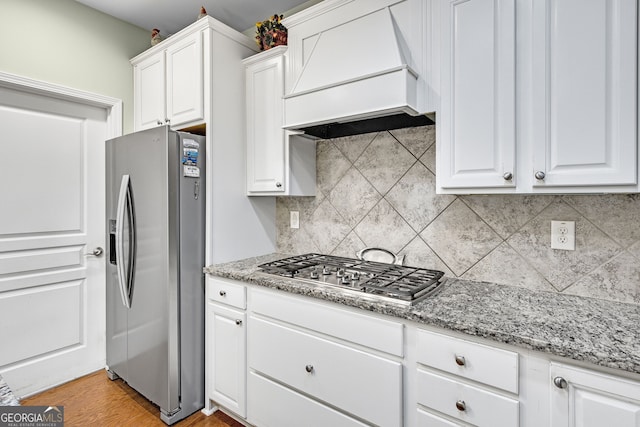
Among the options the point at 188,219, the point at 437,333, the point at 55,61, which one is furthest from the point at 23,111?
the point at 437,333

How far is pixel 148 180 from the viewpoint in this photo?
200 cm

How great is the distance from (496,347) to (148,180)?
6.49ft

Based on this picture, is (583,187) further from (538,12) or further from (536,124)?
(538,12)

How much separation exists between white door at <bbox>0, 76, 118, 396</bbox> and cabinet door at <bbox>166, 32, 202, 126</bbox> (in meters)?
0.73

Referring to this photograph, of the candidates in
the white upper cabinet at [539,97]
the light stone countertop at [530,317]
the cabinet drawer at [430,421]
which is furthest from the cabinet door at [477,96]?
the cabinet drawer at [430,421]

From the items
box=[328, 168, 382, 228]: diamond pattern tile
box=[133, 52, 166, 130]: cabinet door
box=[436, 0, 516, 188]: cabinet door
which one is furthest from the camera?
box=[133, 52, 166, 130]: cabinet door

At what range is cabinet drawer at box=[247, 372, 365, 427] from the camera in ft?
4.89

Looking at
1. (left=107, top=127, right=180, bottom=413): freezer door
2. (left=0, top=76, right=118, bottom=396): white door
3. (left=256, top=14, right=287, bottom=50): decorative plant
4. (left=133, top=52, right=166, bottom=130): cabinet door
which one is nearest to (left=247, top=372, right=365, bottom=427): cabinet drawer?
(left=107, top=127, right=180, bottom=413): freezer door

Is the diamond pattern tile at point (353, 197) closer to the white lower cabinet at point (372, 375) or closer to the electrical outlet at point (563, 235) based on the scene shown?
the white lower cabinet at point (372, 375)

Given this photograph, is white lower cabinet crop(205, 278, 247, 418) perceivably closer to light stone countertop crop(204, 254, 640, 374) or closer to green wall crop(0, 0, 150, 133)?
light stone countertop crop(204, 254, 640, 374)

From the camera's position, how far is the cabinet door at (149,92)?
7.88 feet

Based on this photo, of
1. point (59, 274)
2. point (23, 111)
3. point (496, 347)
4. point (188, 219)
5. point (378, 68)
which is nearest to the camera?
point (496, 347)

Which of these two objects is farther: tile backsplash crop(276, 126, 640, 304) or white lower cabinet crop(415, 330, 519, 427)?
tile backsplash crop(276, 126, 640, 304)

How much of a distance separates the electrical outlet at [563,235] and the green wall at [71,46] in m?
2.95
